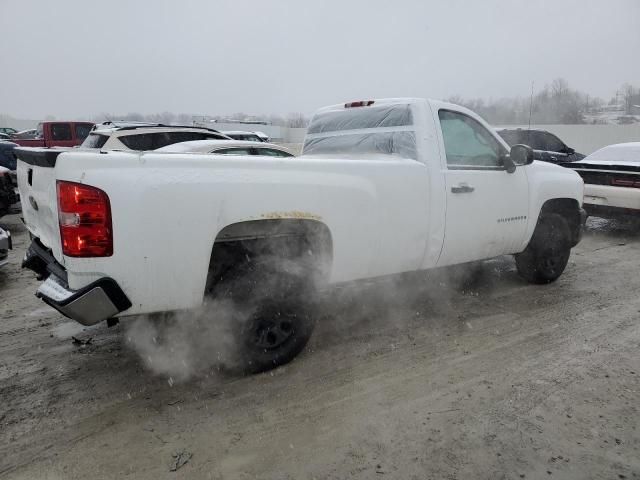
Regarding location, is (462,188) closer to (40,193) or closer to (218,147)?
(40,193)

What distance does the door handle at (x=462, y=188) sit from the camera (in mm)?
4074

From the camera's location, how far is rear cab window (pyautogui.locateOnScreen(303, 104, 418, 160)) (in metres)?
4.21

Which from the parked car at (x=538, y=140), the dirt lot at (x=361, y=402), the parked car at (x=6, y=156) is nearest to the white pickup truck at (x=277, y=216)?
the dirt lot at (x=361, y=402)

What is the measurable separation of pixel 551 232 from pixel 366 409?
3355 mm

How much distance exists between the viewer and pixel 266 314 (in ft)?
10.7

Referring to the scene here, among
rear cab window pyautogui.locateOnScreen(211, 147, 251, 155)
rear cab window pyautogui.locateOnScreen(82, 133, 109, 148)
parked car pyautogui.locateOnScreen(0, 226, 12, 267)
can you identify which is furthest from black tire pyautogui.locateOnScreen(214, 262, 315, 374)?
rear cab window pyautogui.locateOnScreen(82, 133, 109, 148)

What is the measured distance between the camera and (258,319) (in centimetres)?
323

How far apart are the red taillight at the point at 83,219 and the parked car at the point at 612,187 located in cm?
806

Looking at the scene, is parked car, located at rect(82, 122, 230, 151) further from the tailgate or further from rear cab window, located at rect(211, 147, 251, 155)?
the tailgate

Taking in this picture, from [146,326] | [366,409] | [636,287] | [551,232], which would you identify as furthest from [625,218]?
[146,326]

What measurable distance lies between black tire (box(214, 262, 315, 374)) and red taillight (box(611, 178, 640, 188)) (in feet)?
22.5

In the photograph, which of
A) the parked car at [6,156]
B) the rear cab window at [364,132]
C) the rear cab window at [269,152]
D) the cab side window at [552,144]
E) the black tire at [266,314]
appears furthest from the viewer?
the cab side window at [552,144]

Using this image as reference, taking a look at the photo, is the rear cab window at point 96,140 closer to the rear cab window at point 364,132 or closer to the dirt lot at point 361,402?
the dirt lot at point 361,402

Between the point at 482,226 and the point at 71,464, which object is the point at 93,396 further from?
the point at 482,226
